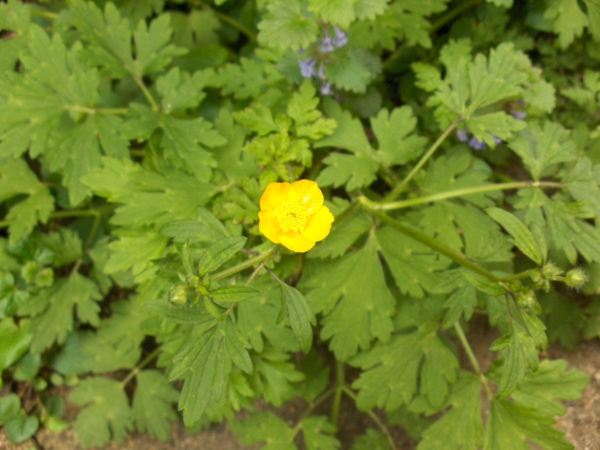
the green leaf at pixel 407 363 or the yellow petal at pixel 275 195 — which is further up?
the yellow petal at pixel 275 195

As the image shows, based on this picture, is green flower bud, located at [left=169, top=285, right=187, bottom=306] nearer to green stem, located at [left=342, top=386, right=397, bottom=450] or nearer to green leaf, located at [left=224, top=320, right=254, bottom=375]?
green leaf, located at [left=224, top=320, right=254, bottom=375]

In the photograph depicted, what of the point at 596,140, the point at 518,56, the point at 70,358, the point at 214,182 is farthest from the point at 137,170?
the point at 596,140

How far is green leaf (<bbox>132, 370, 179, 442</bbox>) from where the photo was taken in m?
2.83

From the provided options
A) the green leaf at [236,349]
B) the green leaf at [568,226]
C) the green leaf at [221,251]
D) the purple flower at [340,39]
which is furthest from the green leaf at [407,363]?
the purple flower at [340,39]

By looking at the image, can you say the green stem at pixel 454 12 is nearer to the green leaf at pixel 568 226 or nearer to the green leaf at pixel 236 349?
the green leaf at pixel 568 226

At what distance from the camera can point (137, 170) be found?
8.00ft

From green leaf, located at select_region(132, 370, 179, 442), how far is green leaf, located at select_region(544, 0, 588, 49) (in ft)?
9.42

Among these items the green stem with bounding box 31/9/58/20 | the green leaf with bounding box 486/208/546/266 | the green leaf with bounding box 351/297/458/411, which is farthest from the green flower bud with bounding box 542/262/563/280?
the green stem with bounding box 31/9/58/20

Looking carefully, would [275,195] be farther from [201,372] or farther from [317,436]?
[317,436]

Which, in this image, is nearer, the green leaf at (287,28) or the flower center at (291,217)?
the flower center at (291,217)

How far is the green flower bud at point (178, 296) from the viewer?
1.55 m

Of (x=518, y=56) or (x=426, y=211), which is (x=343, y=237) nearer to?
(x=426, y=211)

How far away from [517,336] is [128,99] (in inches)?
104

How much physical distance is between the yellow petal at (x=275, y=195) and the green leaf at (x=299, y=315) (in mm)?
320
